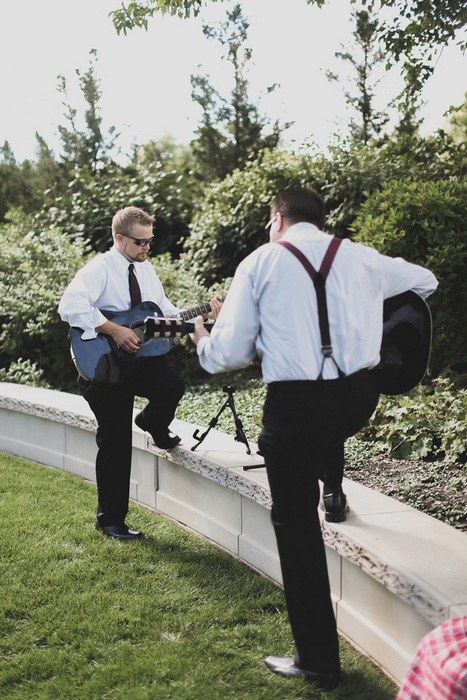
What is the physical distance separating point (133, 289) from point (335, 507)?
1.93m

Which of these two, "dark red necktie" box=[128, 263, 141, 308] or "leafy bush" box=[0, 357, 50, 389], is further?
"leafy bush" box=[0, 357, 50, 389]

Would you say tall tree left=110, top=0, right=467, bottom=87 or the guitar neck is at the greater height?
tall tree left=110, top=0, right=467, bottom=87

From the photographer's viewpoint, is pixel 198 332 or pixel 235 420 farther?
pixel 235 420

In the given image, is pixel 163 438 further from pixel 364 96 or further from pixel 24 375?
pixel 364 96

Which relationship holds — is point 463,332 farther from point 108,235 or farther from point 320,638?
point 108,235

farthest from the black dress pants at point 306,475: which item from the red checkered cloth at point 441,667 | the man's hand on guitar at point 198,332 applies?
the red checkered cloth at point 441,667

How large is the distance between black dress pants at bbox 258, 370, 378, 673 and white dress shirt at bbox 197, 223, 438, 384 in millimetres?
86

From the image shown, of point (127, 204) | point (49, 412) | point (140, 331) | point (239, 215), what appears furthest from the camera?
point (127, 204)

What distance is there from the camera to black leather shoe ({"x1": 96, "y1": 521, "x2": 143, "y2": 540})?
14.8 ft

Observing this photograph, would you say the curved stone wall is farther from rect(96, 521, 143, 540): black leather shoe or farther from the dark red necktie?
the dark red necktie

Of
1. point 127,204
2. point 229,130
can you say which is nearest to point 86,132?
point 229,130

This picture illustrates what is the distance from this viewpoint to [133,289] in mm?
4523

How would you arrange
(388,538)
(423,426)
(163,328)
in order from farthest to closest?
(423,426) < (163,328) < (388,538)

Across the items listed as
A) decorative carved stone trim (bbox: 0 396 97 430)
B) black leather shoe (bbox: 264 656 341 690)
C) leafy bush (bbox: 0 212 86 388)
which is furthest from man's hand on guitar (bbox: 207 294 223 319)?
leafy bush (bbox: 0 212 86 388)
